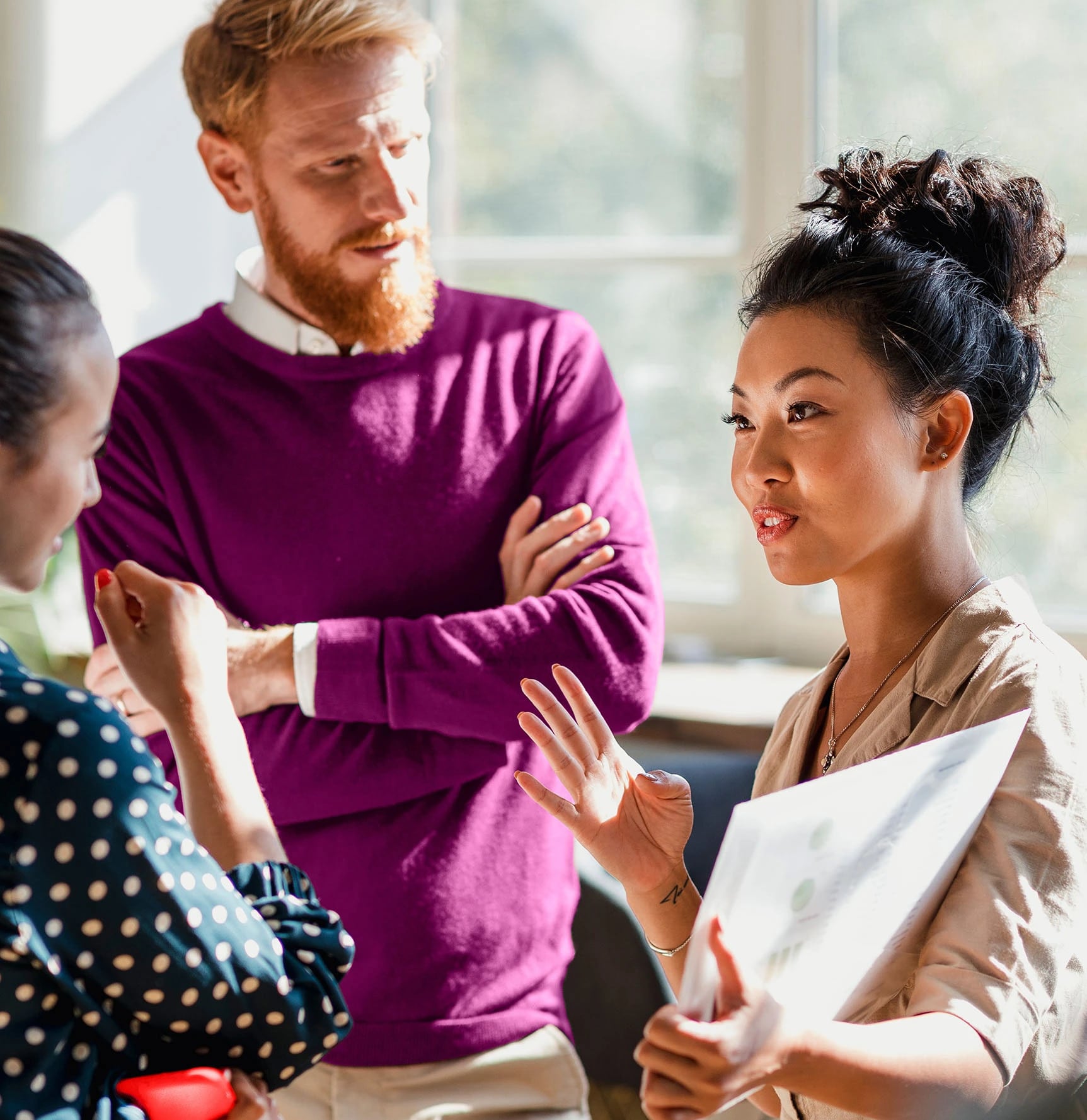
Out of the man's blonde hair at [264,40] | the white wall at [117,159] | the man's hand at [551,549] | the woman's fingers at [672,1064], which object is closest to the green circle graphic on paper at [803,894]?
the woman's fingers at [672,1064]

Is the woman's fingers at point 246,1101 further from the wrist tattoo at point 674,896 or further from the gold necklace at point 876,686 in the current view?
the gold necklace at point 876,686

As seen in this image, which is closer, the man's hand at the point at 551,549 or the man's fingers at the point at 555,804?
the man's fingers at the point at 555,804

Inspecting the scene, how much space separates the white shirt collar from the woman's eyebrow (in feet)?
2.22

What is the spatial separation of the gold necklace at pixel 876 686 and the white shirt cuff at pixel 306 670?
23.1 inches

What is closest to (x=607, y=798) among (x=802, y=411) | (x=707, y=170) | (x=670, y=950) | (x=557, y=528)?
(x=670, y=950)

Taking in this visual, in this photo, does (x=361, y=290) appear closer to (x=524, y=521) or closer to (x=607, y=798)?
(x=524, y=521)

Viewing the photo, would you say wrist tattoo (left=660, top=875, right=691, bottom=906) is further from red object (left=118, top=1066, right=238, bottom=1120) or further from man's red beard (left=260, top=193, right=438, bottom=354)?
man's red beard (left=260, top=193, right=438, bottom=354)

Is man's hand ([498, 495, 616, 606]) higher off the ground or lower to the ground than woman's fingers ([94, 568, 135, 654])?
lower

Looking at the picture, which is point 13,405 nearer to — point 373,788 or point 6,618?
point 373,788

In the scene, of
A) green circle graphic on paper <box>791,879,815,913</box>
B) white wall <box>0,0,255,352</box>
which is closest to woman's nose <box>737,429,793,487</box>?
green circle graphic on paper <box>791,879,815,913</box>

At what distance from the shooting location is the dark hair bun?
1197 millimetres

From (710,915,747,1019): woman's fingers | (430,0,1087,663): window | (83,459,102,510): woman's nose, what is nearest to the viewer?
(710,915,747,1019): woman's fingers

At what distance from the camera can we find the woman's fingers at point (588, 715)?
1.14 metres

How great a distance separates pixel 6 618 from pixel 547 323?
1.59 metres
